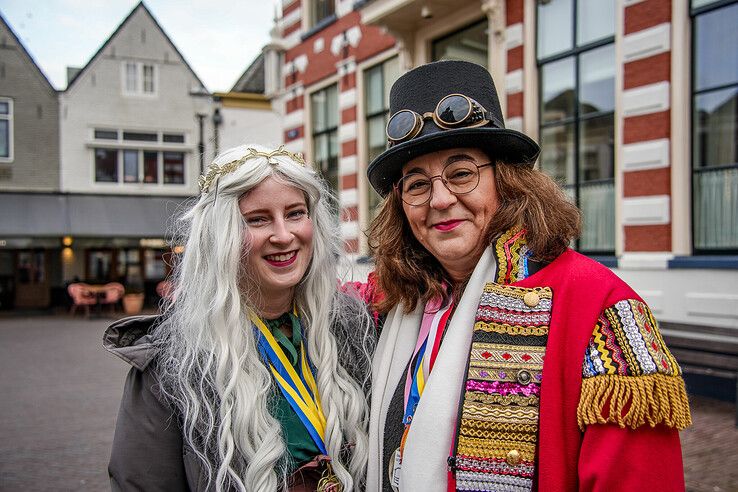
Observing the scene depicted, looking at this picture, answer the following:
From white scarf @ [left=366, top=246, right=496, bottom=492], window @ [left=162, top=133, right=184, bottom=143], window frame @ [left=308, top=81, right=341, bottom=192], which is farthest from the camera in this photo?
window @ [left=162, top=133, right=184, bottom=143]

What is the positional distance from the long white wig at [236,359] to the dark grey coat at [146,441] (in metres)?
0.04

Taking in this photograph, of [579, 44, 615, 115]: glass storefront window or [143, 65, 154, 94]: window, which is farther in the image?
[143, 65, 154, 94]: window

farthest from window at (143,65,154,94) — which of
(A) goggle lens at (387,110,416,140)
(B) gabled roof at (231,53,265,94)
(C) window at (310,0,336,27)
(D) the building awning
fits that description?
(A) goggle lens at (387,110,416,140)

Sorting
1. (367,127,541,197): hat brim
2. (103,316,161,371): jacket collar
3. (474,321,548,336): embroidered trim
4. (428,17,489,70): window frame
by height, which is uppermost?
(428,17,489,70): window frame

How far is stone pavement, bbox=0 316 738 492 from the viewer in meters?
4.50

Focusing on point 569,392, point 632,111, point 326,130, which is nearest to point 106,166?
point 326,130

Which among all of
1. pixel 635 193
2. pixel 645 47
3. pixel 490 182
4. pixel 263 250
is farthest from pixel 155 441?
pixel 645 47

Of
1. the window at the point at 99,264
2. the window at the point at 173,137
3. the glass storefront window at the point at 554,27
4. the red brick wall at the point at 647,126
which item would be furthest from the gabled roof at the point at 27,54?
the red brick wall at the point at 647,126

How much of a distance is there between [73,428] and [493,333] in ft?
19.6

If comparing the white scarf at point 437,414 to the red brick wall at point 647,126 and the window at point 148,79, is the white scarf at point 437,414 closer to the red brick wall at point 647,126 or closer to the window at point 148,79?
the red brick wall at point 647,126

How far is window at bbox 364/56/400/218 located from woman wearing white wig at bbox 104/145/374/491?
27.1 feet

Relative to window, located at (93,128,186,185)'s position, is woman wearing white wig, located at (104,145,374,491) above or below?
below

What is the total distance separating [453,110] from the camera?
1894 mm

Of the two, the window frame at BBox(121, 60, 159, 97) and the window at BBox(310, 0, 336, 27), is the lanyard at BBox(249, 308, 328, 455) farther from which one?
the window frame at BBox(121, 60, 159, 97)
